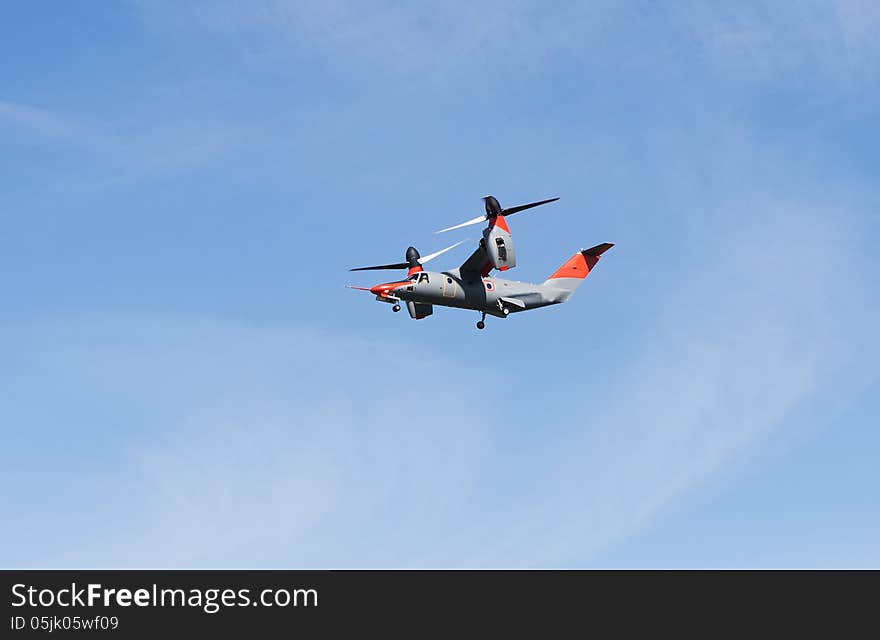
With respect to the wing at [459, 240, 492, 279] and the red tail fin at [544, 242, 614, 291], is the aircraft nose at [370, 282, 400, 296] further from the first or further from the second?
the red tail fin at [544, 242, 614, 291]

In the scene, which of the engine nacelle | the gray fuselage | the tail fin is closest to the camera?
the engine nacelle

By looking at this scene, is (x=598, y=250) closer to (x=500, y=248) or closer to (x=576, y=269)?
(x=576, y=269)

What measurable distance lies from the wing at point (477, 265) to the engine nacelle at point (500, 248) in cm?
304

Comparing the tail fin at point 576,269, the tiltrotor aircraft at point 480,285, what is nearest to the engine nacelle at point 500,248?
the tiltrotor aircraft at point 480,285

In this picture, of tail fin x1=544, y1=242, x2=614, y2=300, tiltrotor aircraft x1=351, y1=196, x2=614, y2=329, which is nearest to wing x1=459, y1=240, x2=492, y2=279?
tiltrotor aircraft x1=351, y1=196, x2=614, y2=329

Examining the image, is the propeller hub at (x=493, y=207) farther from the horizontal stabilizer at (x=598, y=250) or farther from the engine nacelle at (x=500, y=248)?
the horizontal stabilizer at (x=598, y=250)

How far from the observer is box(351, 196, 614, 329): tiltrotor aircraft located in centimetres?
12044

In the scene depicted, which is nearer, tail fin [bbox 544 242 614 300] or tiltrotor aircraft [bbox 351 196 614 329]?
tiltrotor aircraft [bbox 351 196 614 329]

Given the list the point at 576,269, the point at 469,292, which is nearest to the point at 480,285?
the point at 469,292

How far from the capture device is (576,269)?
5374 inches
